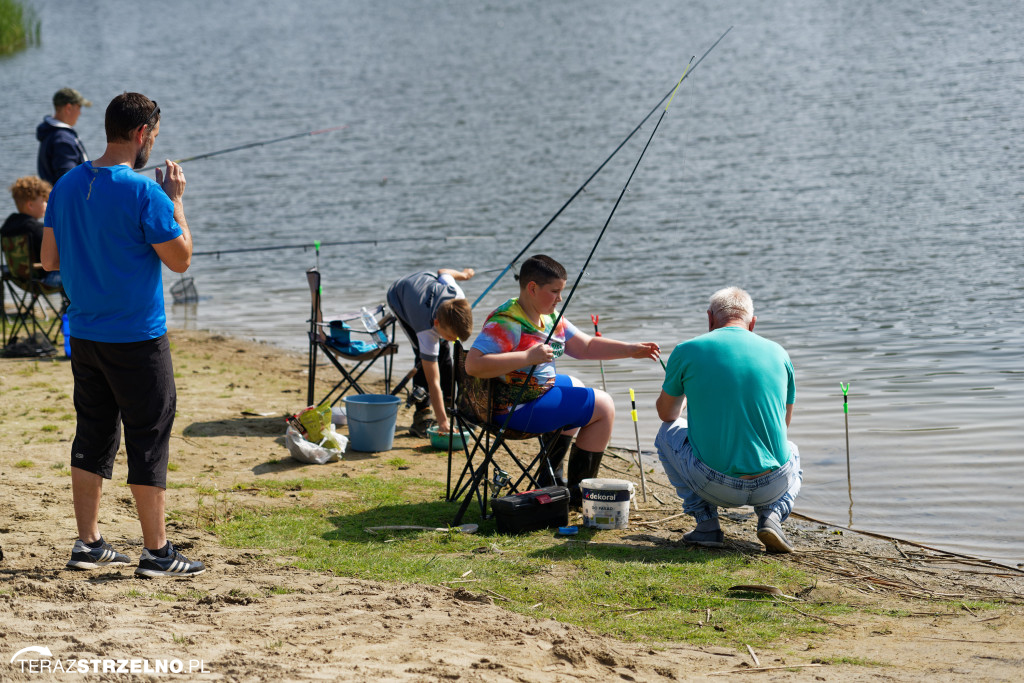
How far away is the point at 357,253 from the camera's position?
13305 millimetres

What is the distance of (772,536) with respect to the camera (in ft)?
15.1

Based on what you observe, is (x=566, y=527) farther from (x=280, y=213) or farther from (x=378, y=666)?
(x=280, y=213)

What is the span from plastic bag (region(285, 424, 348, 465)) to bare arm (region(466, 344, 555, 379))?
161 centimetres

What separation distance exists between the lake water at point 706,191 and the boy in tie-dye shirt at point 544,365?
1331mm

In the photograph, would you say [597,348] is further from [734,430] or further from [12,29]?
[12,29]

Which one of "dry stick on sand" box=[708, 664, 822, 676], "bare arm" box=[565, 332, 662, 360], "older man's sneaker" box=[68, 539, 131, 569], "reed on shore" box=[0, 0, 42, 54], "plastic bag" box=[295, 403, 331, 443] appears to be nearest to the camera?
"dry stick on sand" box=[708, 664, 822, 676]

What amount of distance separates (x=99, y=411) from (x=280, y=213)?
11583 mm

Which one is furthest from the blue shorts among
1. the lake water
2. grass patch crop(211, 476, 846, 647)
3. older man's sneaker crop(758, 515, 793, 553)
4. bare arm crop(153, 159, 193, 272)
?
bare arm crop(153, 159, 193, 272)

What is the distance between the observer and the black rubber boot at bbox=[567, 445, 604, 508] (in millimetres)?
5203

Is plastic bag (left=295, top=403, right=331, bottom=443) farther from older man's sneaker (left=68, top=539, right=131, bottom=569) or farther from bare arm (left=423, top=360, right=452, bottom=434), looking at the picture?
older man's sneaker (left=68, top=539, right=131, bottom=569)

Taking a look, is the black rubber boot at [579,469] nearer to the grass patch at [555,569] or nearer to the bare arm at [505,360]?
the grass patch at [555,569]

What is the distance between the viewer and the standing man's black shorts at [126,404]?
3732mm

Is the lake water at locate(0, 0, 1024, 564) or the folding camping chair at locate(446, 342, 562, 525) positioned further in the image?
the lake water at locate(0, 0, 1024, 564)

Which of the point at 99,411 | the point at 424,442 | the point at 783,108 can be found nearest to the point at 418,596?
the point at 99,411
